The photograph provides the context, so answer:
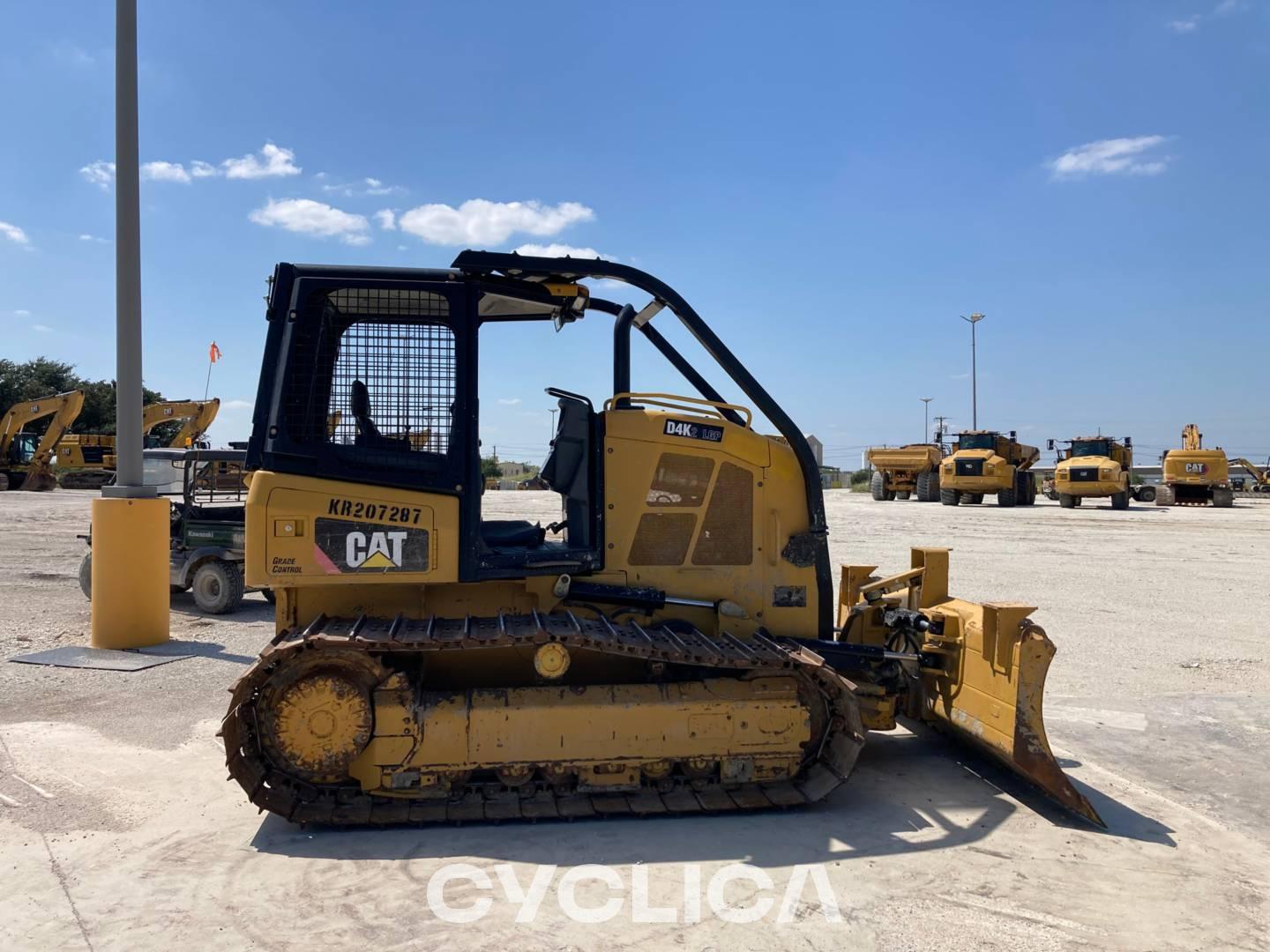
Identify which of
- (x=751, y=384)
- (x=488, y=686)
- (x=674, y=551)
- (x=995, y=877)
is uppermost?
(x=751, y=384)

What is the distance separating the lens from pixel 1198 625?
10469 millimetres

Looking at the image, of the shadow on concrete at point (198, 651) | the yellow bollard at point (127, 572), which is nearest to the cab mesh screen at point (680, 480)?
the shadow on concrete at point (198, 651)

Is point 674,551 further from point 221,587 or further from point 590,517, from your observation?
point 221,587

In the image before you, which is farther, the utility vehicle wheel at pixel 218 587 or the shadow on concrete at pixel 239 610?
the utility vehicle wheel at pixel 218 587

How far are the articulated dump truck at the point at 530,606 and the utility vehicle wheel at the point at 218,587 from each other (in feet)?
22.7

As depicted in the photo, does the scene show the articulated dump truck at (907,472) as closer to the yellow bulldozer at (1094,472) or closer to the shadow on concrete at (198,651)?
the yellow bulldozer at (1094,472)

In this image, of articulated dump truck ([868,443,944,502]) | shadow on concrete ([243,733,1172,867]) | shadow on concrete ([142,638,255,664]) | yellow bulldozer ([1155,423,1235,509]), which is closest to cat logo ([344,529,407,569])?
shadow on concrete ([243,733,1172,867])

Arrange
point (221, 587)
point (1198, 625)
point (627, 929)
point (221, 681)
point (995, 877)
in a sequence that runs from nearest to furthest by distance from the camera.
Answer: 1. point (627, 929)
2. point (995, 877)
3. point (221, 681)
4. point (1198, 625)
5. point (221, 587)

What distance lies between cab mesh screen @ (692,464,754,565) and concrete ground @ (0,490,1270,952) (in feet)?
4.89

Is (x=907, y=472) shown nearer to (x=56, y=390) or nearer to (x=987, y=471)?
(x=987, y=471)

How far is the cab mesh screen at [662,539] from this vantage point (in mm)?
5309

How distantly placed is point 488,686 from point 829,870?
6.81ft

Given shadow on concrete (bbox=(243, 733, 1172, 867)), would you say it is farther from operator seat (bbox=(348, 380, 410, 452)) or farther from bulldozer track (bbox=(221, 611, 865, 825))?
operator seat (bbox=(348, 380, 410, 452))

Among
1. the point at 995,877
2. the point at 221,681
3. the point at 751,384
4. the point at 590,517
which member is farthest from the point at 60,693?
the point at 995,877
